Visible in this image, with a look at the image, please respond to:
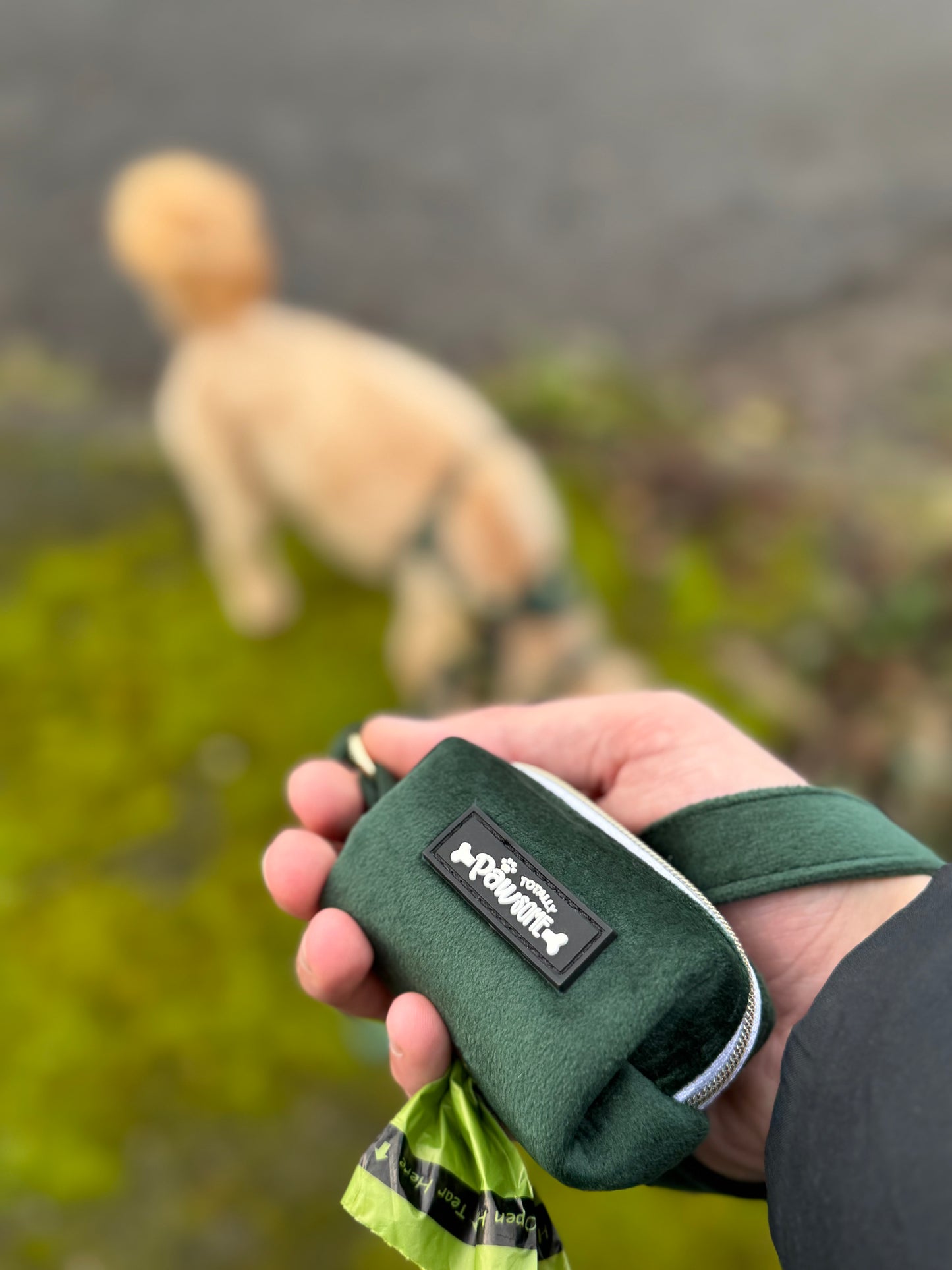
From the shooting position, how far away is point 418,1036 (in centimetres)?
50

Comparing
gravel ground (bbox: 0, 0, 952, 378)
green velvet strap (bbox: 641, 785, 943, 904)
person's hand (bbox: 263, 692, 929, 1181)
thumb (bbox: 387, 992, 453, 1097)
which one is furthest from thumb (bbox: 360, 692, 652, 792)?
gravel ground (bbox: 0, 0, 952, 378)

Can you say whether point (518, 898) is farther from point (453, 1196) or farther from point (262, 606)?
point (262, 606)

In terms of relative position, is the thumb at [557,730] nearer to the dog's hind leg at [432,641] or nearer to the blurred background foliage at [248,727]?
the dog's hind leg at [432,641]

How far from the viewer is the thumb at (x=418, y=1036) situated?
51 cm

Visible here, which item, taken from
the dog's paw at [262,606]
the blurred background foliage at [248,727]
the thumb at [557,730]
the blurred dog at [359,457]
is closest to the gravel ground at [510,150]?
the blurred background foliage at [248,727]

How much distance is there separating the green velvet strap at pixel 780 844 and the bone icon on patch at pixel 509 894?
144 millimetres

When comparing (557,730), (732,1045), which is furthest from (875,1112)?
(557,730)

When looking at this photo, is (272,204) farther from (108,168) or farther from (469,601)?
(469,601)

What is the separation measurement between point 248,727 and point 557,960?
836 millimetres

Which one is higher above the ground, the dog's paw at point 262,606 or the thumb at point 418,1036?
the thumb at point 418,1036

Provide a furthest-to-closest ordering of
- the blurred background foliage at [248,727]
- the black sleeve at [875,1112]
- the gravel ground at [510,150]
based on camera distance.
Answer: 1. the gravel ground at [510,150]
2. the blurred background foliage at [248,727]
3. the black sleeve at [875,1112]

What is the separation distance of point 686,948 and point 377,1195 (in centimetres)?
21

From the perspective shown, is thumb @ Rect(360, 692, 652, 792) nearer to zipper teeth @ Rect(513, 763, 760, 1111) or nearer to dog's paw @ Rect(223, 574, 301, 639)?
zipper teeth @ Rect(513, 763, 760, 1111)

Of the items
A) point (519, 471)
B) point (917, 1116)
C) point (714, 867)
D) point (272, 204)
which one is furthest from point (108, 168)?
point (917, 1116)
